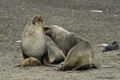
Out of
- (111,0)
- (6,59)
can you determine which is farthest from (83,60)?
(111,0)

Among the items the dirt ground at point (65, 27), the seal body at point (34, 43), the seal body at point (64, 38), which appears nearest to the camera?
the dirt ground at point (65, 27)

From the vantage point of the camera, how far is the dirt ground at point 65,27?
22.6ft

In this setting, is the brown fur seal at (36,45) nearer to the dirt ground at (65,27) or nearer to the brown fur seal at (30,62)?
the brown fur seal at (30,62)

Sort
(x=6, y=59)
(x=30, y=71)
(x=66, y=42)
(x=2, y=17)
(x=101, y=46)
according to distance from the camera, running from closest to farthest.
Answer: (x=30, y=71)
(x=66, y=42)
(x=6, y=59)
(x=101, y=46)
(x=2, y=17)

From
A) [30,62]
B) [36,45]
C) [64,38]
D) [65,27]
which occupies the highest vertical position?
[64,38]

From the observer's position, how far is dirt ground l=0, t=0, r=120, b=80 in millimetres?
6895

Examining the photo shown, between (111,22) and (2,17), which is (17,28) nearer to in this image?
(2,17)

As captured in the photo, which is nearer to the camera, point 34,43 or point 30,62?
point 30,62

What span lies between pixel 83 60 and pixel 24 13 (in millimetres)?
9406

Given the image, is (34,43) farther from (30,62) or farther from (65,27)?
(65,27)

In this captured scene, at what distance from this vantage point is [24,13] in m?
16.6

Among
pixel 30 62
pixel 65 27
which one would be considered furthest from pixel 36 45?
pixel 65 27

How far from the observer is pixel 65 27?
14758mm

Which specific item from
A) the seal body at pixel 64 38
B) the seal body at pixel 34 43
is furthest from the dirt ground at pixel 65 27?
the seal body at pixel 64 38
